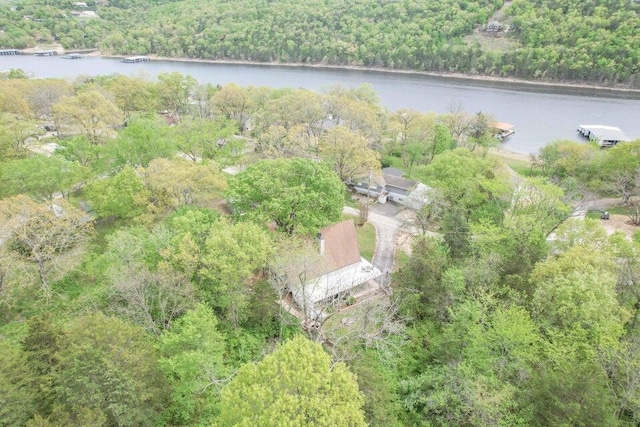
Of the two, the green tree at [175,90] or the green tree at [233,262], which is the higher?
the green tree at [175,90]

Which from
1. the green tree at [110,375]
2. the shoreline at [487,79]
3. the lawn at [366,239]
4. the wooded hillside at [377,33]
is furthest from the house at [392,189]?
the wooded hillside at [377,33]

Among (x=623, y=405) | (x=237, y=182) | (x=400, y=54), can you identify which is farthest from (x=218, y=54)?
(x=623, y=405)

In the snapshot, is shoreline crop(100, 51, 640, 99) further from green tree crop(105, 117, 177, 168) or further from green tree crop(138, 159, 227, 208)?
green tree crop(138, 159, 227, 208)

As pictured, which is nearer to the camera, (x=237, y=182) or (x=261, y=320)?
(x=261, y=320)

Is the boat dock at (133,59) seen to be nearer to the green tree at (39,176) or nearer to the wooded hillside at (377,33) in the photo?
the wooded hillside at (377,33)

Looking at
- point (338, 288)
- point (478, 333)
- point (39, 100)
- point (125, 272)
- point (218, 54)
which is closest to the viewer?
point (478, 333)

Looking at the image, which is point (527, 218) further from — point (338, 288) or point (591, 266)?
point (338, 288)

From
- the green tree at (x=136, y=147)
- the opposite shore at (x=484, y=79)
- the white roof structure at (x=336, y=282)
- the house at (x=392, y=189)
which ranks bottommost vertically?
the white roof structure at (x=336, y=282)
